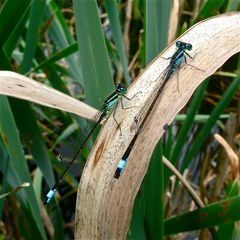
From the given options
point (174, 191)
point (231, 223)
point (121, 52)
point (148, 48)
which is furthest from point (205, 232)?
point (148, 48)

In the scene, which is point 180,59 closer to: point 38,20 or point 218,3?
point 218,3

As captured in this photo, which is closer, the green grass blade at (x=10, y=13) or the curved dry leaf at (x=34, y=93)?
the curved dry leaf at (x=34, y=93)

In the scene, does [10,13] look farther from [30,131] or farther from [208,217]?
[208,217]

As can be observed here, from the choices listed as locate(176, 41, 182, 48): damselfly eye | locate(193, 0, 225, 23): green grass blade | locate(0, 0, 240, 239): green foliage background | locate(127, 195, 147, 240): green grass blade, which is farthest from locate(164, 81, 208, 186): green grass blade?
locate(176, 41, 182, 48): damselfly eye

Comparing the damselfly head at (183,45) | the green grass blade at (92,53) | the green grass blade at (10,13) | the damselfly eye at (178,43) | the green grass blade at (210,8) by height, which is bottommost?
the green grass blade at (210,8)

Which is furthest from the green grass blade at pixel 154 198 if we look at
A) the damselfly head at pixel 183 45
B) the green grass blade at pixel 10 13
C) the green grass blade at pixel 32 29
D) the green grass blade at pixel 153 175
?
the green grass blade at pixel 32 29

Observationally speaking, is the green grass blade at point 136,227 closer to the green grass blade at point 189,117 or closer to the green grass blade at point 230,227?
the green grass blade at point 230,227

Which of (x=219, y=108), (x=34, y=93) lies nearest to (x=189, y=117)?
(x=219, y=108)
